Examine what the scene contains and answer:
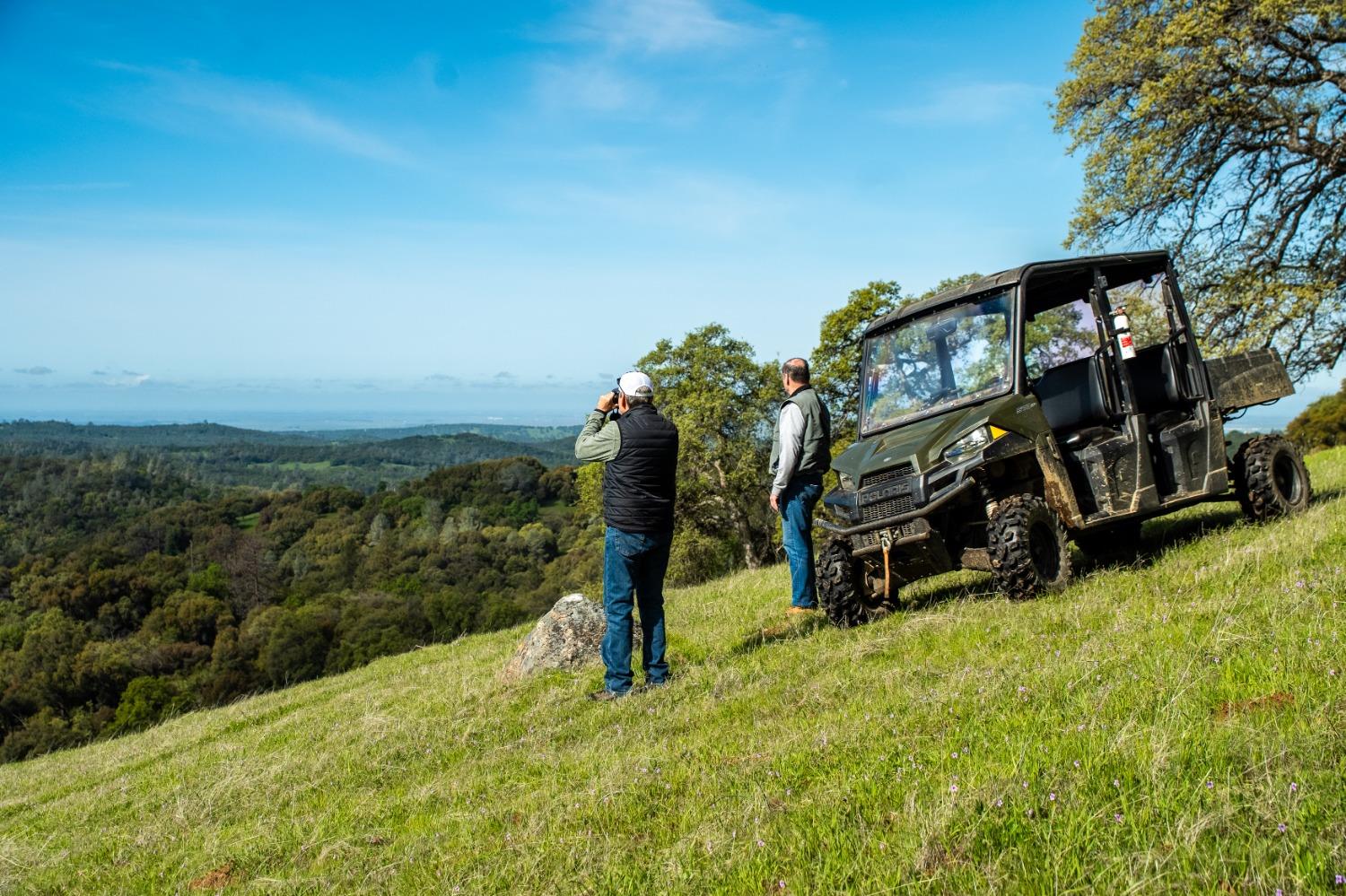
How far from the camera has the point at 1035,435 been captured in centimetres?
805

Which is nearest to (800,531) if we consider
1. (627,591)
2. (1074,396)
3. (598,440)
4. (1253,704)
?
(627,591)

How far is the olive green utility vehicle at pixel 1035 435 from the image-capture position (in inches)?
308

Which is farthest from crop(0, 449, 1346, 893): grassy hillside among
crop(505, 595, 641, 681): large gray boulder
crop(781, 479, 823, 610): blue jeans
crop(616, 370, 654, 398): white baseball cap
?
crop(616, 370, 654, 398): white baseball cap

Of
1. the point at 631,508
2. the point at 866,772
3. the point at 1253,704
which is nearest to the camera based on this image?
the point at 1253,704

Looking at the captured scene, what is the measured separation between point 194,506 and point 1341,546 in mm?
130961

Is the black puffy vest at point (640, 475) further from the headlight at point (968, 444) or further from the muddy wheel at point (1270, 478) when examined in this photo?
the muddy wheel at point (1270, 478)

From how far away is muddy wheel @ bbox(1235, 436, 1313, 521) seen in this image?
9.52 meters

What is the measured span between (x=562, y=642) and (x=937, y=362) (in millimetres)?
4557

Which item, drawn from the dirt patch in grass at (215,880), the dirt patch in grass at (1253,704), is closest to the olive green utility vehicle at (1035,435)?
the dirt patch in grass at (1253,704)

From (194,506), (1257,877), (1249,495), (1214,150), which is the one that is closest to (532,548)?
(194,506)

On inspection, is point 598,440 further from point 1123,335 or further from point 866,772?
point 1123,335

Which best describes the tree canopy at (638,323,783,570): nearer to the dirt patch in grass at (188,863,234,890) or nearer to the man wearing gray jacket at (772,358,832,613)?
the man wearing gray jacket at (772,358,832,613)

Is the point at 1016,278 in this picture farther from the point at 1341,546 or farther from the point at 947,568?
the point at 1341,546

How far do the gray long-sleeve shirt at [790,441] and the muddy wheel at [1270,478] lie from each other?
4592 millimetres
